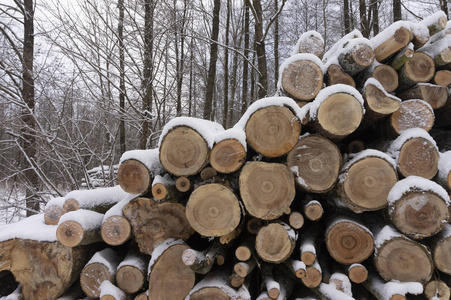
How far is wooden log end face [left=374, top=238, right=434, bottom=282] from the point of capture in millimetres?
1815

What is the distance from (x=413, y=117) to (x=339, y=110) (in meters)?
0.88

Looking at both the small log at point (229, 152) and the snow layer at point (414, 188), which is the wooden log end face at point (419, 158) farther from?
the small log at point (229, 152)

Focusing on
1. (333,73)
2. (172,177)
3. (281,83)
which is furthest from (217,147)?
(333,73)

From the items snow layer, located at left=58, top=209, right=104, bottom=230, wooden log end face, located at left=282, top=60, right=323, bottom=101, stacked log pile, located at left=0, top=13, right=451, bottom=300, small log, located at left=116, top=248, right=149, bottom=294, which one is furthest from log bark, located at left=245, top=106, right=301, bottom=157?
snow layer, located at left=58, top=209, right=104, bottom=230

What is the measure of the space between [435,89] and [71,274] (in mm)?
3760

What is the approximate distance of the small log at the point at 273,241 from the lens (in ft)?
6.06

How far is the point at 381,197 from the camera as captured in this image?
190cm

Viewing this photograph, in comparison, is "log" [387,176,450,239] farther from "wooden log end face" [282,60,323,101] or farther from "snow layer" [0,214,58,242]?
"snow layer" [0,214,58,242]

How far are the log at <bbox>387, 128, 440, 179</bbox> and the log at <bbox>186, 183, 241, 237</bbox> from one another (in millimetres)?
1355

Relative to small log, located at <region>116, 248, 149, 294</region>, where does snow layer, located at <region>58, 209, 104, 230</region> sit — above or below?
above

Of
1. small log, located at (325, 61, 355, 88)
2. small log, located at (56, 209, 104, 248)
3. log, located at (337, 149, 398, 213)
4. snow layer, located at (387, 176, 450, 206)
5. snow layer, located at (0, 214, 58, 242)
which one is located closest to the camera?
snow layer, located at (387, 176, 450, 206)

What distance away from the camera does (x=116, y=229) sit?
6.90ft

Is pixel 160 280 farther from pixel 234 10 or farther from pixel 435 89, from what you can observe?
pixel 234 10

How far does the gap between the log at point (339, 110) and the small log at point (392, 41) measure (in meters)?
0.94
